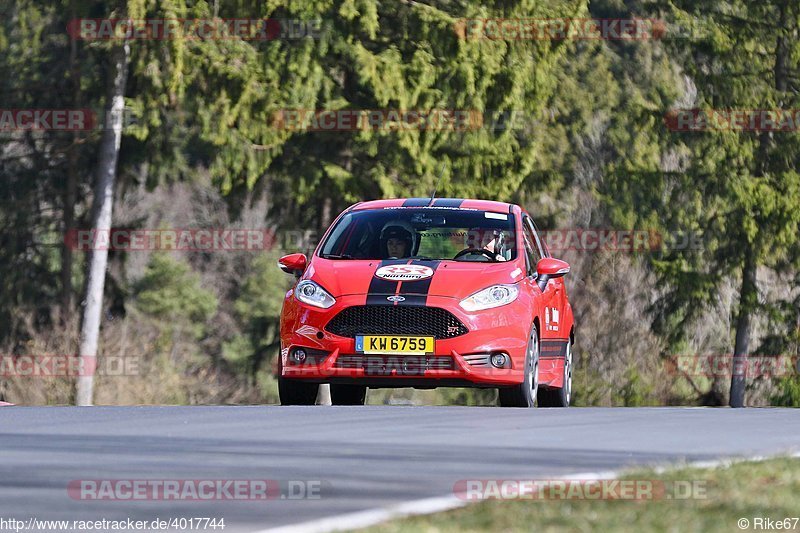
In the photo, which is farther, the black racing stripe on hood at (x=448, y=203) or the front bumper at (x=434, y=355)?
the black racing stripe on hood at (x=448, y=203)

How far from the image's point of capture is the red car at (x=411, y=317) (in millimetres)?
14031

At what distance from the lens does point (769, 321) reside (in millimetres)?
37750

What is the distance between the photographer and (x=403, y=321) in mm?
14031

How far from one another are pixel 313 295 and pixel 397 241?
1.19m

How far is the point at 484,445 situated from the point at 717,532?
3.41 meters

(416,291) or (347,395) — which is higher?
(416,291)

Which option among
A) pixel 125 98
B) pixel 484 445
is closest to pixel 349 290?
pixel 484 445

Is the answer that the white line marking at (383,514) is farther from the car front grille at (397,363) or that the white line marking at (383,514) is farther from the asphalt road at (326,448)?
the car front grille at (397,363)

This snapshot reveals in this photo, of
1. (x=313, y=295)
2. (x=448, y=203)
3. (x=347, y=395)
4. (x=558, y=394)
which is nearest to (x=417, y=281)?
(x=313, y=295)

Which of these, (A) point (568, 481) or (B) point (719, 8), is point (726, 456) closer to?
(A) point (568, 481)

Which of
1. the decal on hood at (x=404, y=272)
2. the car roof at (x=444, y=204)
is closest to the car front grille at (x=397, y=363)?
the decal on hood at (x=404, y=272)

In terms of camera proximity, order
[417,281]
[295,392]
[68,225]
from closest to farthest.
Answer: [417,281] < [295,392] < [68,225]

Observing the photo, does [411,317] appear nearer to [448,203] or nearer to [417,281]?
[417,281]

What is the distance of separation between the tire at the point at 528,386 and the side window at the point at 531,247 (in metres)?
0.71
